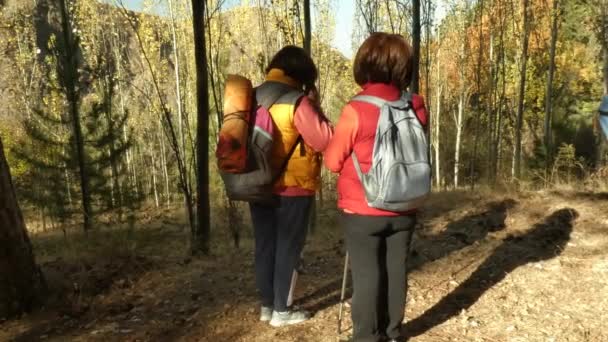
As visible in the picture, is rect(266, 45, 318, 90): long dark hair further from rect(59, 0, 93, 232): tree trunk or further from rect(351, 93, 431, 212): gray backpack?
rect(59, 0, 93, 232): tree trunk

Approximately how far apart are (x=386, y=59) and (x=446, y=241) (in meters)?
3.14

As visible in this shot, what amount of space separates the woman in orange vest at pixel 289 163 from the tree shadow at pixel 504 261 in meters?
0.89

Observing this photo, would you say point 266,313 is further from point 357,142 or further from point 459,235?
point 459,235

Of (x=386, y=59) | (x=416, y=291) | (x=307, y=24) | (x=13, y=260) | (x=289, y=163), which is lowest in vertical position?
(x=416, y=291)

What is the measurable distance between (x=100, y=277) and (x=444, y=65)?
1005 inches

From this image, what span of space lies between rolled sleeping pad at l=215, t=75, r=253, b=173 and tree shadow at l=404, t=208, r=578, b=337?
4.79 feet

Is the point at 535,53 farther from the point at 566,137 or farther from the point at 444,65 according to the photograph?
the point at 444,65

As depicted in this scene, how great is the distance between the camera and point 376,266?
2.36 metres

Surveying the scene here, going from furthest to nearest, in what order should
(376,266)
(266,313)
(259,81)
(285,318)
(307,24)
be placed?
(259,81), (307,24), (266,313), (285,318), (376,266)

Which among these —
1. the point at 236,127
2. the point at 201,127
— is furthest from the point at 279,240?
the point at 201,127

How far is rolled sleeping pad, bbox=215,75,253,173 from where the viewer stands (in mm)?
2551

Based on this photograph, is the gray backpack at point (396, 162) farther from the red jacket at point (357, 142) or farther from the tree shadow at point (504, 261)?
the tree shadow at point (504, 261)

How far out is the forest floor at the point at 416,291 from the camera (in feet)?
9.56

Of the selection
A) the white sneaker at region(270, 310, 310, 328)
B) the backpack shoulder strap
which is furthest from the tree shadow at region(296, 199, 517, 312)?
the backpack shoulder strap
